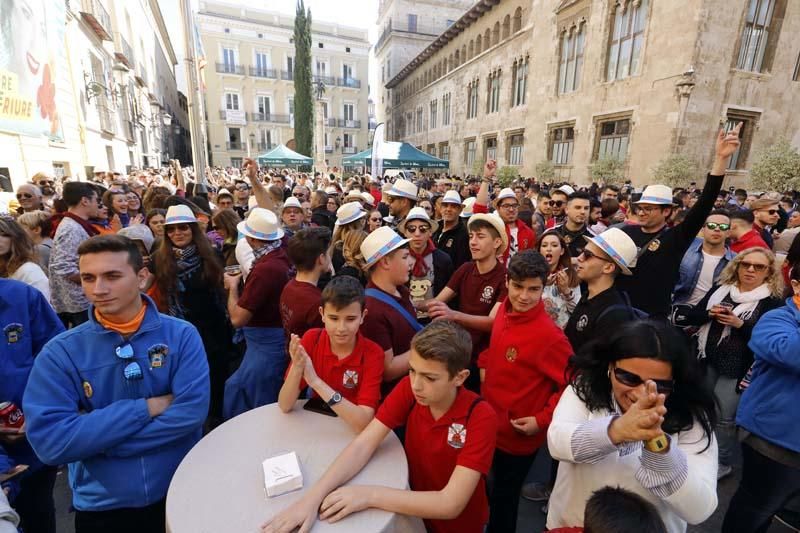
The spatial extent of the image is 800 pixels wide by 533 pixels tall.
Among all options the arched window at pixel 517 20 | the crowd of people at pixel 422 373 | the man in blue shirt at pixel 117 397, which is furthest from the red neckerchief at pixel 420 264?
the arched window at pixel 517 20

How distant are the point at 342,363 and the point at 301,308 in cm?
60

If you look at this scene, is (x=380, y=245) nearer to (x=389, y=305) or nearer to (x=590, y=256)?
(x=389, y=305)

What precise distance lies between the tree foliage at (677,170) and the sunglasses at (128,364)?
15716 mm

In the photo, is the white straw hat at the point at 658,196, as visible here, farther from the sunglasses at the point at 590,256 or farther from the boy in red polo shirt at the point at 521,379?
the boy in red polo shirt at the point at 521,379

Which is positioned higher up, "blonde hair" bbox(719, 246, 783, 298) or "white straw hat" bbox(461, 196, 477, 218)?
"white straw hat" bbox(461, 196, 477, 218)

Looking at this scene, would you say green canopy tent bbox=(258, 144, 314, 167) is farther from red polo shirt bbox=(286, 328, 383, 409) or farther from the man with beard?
red polo shirt bbox=(286, 328, 383, 409)

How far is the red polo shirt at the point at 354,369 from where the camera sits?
7.05 feet

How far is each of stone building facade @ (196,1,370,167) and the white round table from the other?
128 ft

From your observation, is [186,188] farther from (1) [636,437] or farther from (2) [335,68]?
(2) [335,68]

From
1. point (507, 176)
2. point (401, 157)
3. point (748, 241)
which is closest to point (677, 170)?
point (507, 176)

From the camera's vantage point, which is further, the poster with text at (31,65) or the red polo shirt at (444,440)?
the poster with text at (31,65)

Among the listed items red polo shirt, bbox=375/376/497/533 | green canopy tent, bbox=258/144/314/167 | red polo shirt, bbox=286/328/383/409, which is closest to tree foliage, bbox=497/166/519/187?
green canopy tent, bbox=258/144/314/167

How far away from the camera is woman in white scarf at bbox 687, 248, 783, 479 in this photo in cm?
305

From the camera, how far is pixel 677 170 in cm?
1289
